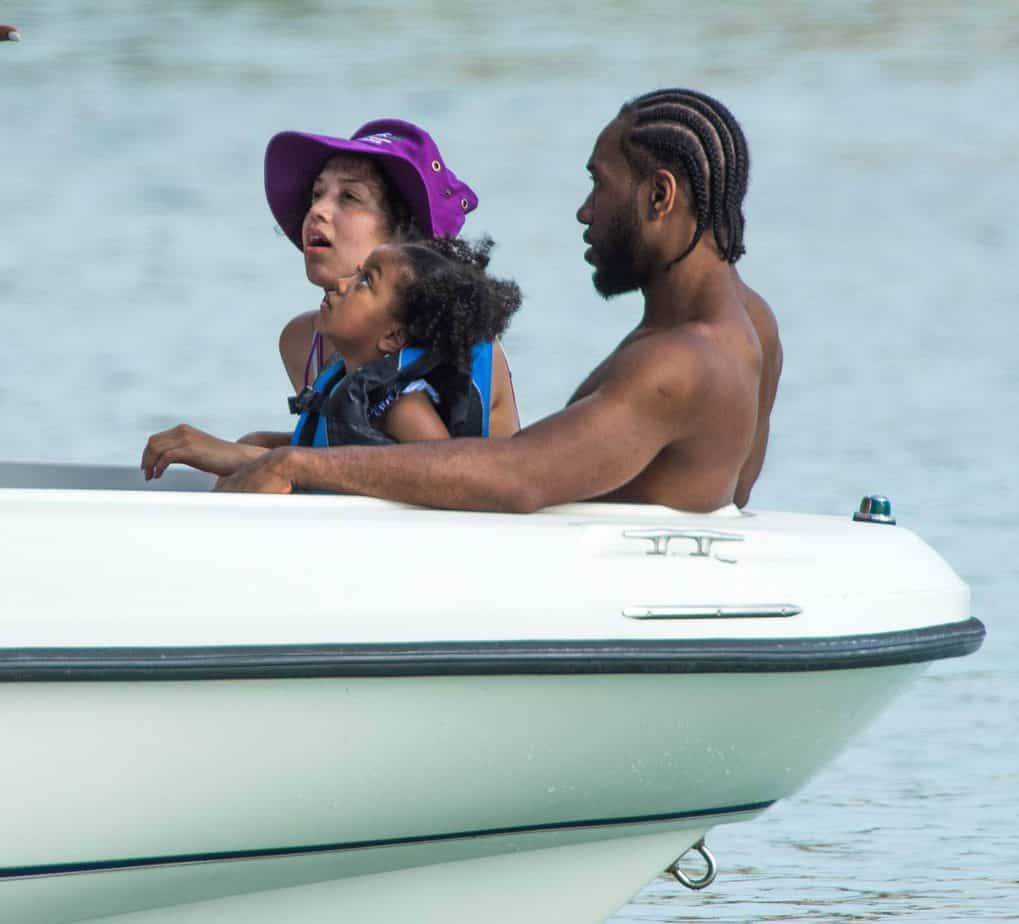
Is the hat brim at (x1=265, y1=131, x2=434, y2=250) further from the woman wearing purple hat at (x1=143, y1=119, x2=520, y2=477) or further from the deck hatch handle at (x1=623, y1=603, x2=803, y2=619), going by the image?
the deck hatch handle at (x1=623, y1=603, x2=803, y2=619)

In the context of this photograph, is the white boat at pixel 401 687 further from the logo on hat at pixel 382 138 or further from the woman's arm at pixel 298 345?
the woman's arm at pixel 298 345

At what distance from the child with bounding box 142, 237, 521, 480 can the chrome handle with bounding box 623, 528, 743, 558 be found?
0.35 m

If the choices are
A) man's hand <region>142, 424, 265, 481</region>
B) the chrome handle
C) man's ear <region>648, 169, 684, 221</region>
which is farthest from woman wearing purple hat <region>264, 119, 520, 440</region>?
the chrome handle

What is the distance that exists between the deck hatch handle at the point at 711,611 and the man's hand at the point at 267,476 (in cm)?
46

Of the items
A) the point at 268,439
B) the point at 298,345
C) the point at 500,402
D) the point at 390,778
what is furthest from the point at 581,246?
the point at 390,778

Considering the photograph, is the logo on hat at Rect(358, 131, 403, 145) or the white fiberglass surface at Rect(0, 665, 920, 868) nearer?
the white fiberglass surface at Rect(0, 665, 920, 868)

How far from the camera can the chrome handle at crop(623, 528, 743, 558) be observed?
2.81 metres

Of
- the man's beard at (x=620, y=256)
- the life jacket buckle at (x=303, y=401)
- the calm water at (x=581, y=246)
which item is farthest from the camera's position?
the calm water at (x=581, y=246)

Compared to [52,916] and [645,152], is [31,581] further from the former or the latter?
[645,152]

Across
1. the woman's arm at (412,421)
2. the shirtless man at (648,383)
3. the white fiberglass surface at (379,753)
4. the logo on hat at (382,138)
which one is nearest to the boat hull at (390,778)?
the white fiberglass surface at (379,753)

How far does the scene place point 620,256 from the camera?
3.03 metres

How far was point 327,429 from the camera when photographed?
3.08 metres

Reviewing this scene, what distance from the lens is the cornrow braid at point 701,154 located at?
297cm

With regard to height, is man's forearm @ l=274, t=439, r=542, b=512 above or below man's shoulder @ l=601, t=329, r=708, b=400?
below
